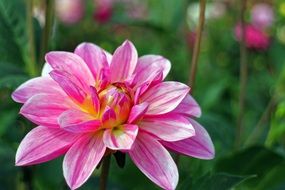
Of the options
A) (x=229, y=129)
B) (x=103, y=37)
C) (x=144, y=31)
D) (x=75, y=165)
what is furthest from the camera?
(x=144, y=31)

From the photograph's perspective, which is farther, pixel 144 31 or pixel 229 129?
pixel 144 31

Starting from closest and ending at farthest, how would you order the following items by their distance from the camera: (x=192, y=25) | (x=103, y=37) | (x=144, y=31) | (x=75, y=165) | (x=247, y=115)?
(x=75, y=165) → (x=247, y=115) → (x=103, y=37) → (x=192, y=25) → (x=144, y=31)

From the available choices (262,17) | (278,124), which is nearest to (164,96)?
(278,124)

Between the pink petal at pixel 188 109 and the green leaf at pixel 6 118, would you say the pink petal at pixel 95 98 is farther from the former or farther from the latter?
the green leaf at pixel 6 118

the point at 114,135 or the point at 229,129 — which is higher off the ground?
the point at 114,135

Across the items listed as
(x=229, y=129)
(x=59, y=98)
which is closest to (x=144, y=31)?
(x=229, y=129)

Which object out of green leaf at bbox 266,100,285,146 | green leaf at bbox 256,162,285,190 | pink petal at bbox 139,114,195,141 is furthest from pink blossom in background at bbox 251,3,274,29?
pink petal at bbox 139,114,195,141

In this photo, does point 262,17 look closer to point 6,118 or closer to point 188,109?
point 6,118

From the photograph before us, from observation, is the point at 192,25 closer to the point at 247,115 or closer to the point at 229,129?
the point at 247,115
